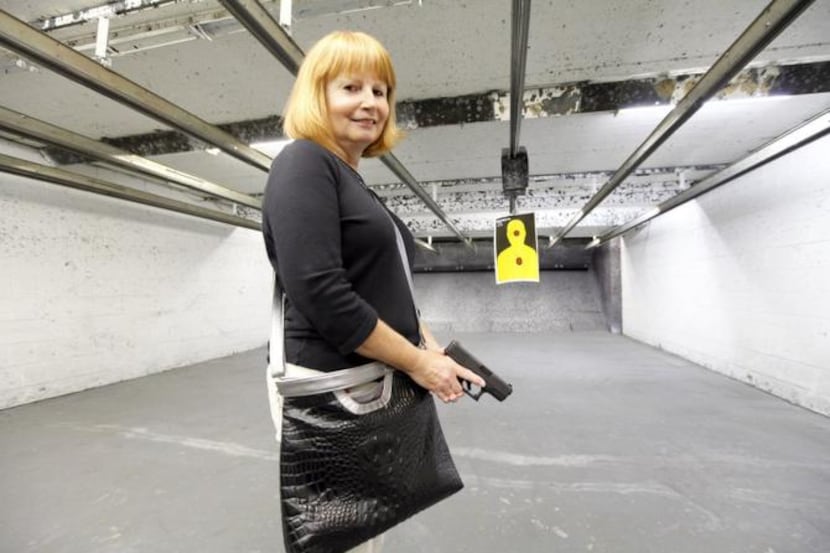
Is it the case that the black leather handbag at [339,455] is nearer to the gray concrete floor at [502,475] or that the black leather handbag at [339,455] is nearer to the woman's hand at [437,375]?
the woman's hand at [437,375]

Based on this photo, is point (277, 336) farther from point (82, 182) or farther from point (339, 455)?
point (82, 182)

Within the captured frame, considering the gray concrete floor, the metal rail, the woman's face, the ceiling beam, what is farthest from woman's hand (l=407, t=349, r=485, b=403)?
the ceiling beam

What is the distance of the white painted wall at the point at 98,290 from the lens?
2574 mm

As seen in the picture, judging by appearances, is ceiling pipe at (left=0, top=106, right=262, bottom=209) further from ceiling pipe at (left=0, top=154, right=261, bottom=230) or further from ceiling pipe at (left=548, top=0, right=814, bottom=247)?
ceiling pipe at (left=548, top=0, right=814, bottom=247)

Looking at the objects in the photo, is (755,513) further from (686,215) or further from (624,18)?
(686,215)

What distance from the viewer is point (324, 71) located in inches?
21.8

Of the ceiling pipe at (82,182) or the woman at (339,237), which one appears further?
the ceiling pipe at (82,182)

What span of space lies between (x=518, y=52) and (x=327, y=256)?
1.06 m

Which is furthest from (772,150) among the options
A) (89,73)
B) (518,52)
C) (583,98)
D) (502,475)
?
(89,73)

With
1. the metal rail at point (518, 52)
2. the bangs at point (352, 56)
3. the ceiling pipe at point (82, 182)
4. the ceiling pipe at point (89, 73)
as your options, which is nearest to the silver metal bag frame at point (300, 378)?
the bangs at point (352, 56)

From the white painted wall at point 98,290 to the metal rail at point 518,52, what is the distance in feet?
10.5

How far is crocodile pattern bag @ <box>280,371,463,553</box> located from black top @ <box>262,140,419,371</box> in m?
0.07

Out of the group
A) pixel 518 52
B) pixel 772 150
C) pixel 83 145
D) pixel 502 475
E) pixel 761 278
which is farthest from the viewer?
pixel 761 278

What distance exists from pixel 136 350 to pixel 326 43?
3780 mm
